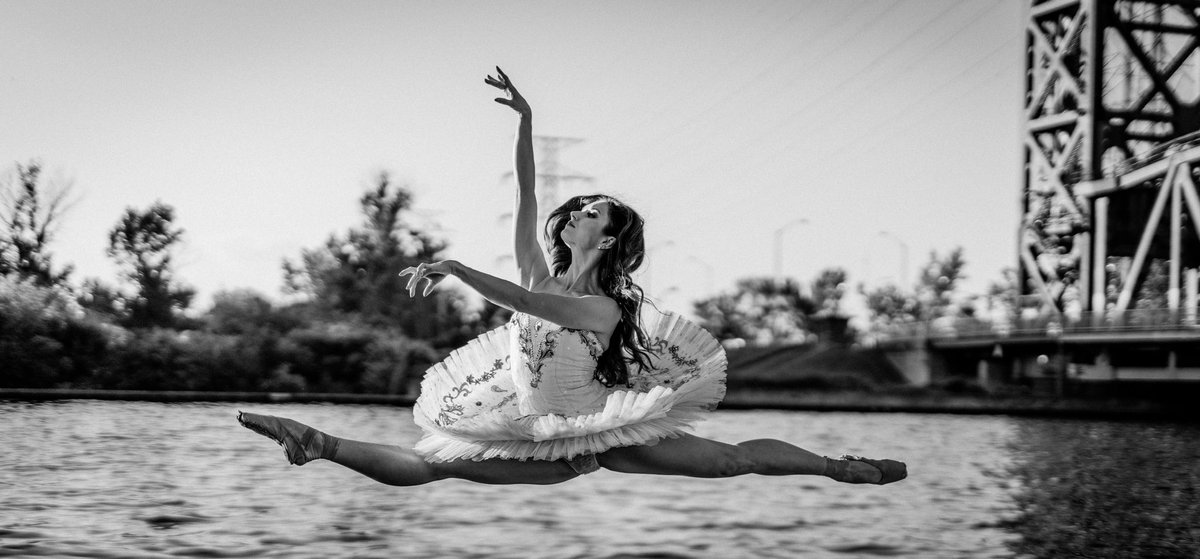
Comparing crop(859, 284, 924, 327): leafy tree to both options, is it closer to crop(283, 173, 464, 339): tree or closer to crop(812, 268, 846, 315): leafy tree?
crop(812, 268, 846, 315): leafy tree

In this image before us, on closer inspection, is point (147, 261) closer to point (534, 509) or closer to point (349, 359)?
point (349, 359)

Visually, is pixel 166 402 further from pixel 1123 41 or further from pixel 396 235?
pixel 1123 41

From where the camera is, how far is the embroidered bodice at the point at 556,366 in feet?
19.5

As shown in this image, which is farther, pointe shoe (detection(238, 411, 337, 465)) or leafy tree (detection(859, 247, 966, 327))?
leafy tree (detection(859, 247, 966, 327))

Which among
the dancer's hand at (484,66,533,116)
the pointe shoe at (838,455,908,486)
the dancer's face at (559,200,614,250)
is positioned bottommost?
the pointe shoe at (838,455,908,486)

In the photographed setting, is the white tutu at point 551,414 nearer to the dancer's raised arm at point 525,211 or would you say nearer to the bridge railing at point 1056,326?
the dancer's raised arm at point 525,211

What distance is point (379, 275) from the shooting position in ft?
172

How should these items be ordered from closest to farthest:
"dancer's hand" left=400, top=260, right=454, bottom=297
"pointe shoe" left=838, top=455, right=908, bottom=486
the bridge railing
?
"dancer's hand" left=400, top=260, right=454, bottom=297, "pointe shoe" left=838, top=455, right=908, bottom=486, the bridge railing

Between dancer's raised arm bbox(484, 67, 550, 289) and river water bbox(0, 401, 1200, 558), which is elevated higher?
dancer's raised arm bbox(484, 67, 550, 289)

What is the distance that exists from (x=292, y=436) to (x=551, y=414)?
3.72 feet

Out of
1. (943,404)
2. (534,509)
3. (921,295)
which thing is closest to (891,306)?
(921,295)

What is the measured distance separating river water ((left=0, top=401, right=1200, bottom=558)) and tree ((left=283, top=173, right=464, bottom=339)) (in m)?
27.4

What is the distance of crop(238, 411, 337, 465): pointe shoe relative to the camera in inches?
207

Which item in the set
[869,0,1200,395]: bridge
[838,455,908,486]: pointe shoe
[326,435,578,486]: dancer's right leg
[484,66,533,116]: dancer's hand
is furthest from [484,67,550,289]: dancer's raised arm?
[869,0,1200,395]: bridge
